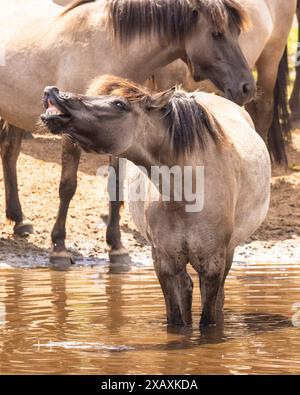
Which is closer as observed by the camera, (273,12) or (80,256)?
(80,256)

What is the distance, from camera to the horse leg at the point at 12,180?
11.4 m

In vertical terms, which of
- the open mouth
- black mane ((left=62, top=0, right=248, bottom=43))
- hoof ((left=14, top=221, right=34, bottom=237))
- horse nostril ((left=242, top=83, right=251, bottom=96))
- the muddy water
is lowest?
the muddy water

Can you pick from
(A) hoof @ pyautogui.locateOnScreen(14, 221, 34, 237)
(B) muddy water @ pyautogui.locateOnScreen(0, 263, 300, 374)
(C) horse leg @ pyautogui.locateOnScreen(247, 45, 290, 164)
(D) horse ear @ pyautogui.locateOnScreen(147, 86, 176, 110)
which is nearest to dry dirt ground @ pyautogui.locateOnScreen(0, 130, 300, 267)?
(A) hoof @ pyautogui.locateOnScreen(14, 221, 34, 237)

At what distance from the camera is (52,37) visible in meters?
10.4

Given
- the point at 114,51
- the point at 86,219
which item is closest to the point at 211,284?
the point at 114,51

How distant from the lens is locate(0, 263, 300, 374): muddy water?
652cm

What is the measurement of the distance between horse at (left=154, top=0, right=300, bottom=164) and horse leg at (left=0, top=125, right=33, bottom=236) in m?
1.74

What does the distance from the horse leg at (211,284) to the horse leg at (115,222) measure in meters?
3.18

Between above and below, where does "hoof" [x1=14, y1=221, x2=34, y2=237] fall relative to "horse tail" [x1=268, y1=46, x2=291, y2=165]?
below

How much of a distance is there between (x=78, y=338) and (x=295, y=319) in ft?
4.70

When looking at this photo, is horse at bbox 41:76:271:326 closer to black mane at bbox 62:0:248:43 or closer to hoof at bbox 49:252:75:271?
black mane at bbox 62:0:248:43
